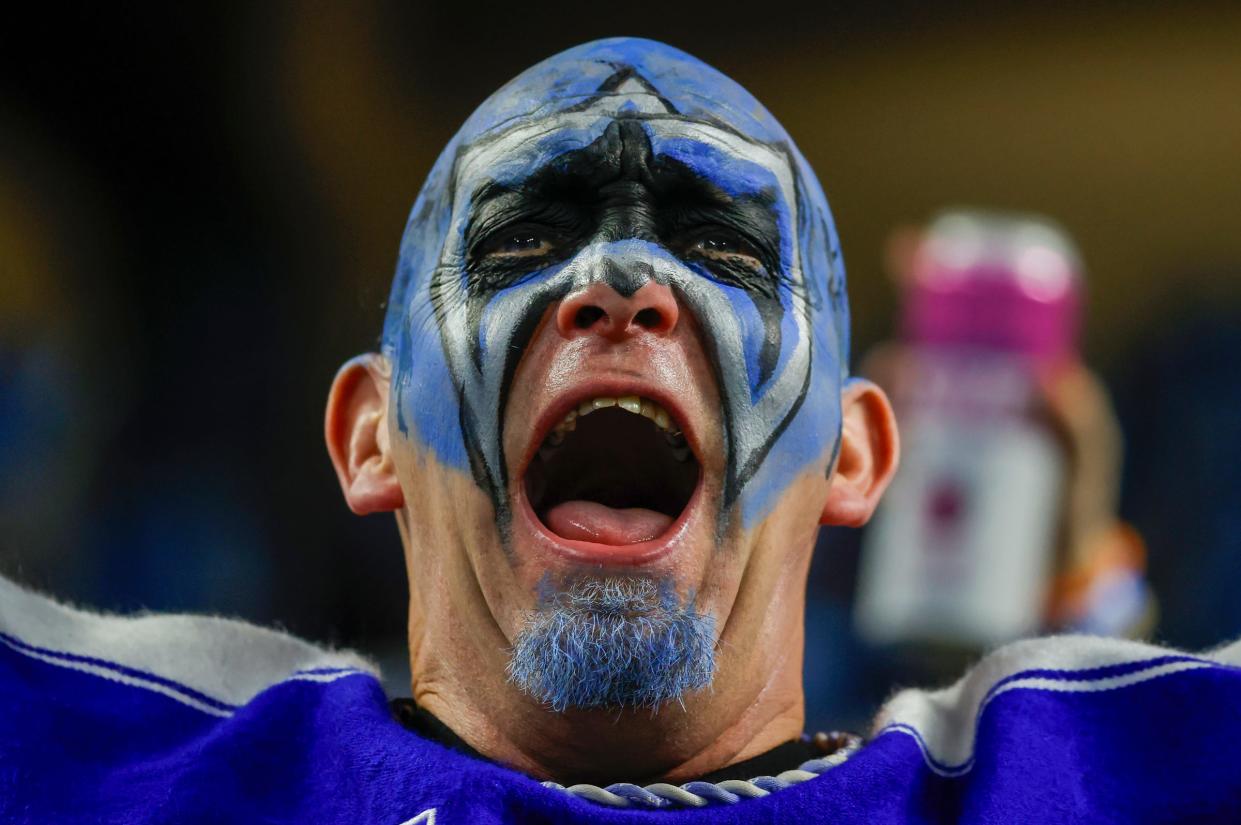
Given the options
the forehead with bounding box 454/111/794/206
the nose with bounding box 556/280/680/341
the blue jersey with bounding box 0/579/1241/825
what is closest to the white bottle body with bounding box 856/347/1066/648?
the blue jersey with bounding box 0/579/1241/825

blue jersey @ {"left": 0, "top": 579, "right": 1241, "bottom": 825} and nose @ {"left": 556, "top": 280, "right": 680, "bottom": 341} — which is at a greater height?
nose @ {"left": 556, "top": 280, "right": 680, "bottom": 341}

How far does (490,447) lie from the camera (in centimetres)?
130

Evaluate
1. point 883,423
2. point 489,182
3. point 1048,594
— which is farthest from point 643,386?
point 1048,594

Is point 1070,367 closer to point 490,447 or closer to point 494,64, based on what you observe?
point 494,64

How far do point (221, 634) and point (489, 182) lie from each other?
1.76 ft

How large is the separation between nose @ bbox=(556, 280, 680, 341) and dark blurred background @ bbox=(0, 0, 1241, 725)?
1801mm

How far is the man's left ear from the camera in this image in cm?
146

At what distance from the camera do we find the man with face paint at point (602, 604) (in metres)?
1.23

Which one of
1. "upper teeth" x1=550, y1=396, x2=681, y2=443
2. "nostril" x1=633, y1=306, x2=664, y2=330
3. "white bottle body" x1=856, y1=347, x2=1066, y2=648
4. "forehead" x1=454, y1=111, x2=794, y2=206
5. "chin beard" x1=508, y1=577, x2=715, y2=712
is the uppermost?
"forehead" x1=454, y1=111, x2=794, y2=206

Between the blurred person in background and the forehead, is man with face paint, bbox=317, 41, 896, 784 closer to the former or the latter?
the forehead

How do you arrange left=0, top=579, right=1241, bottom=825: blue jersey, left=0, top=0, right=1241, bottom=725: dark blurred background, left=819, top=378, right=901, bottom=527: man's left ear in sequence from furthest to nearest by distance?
1. left=0, top=0, right=1241, bottom=725: dark blurred background
2. left=819, top=378, right=901, bottom=527: man's left ear
3. left=0, top=579, right=1241, bottom=825: blue jersey

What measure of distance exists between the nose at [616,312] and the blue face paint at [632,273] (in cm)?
1

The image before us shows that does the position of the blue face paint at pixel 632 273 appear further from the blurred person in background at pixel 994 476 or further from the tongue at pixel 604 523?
the blurred person in background at pixel 994 476

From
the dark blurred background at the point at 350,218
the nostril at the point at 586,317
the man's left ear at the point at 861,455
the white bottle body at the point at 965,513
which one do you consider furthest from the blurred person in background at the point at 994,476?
the nostril at the point at 586,317
